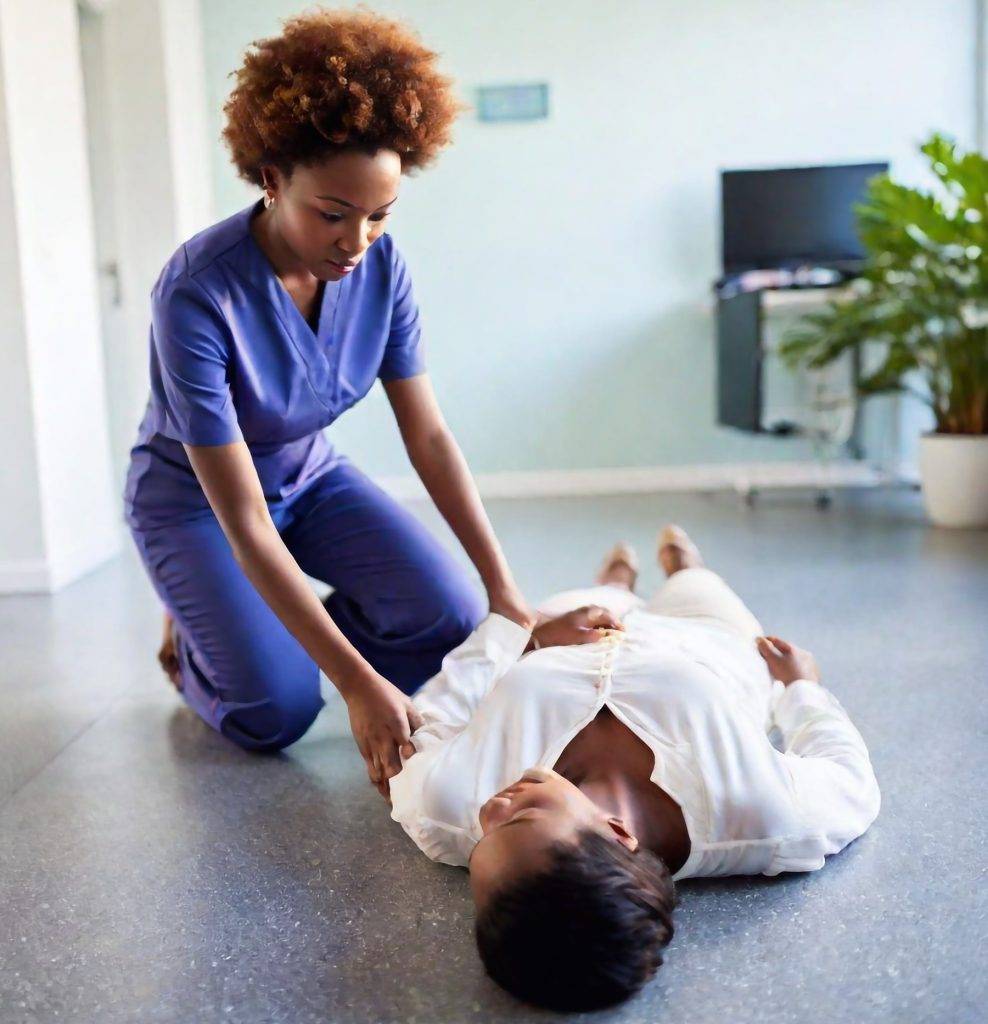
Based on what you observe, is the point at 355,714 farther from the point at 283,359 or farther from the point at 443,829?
the point at 283,359

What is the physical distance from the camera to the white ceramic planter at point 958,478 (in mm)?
3613

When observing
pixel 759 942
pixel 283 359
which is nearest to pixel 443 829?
pixel 759 942

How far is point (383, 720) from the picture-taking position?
1.37 m

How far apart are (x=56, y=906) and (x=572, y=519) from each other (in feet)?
9.91

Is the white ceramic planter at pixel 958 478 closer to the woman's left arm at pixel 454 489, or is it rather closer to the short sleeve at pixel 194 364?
the woman's left arm at pixel 454 489

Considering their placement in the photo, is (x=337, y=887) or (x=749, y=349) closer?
(x=337, y=887)

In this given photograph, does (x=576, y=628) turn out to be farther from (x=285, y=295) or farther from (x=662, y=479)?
(x=662, y=479)

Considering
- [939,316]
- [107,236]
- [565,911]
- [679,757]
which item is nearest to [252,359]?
[679,757]

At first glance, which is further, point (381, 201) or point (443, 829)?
point (381, 201)

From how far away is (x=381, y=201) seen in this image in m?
1.41

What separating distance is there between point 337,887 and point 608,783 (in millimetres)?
334

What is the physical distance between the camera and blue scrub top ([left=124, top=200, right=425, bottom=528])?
152cm

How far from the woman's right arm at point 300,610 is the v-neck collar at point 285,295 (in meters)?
0.22

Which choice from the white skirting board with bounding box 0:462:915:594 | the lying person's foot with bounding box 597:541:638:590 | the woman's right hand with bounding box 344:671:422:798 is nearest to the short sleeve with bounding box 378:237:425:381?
the woman's right hand with bounding box 344:671:422:798
